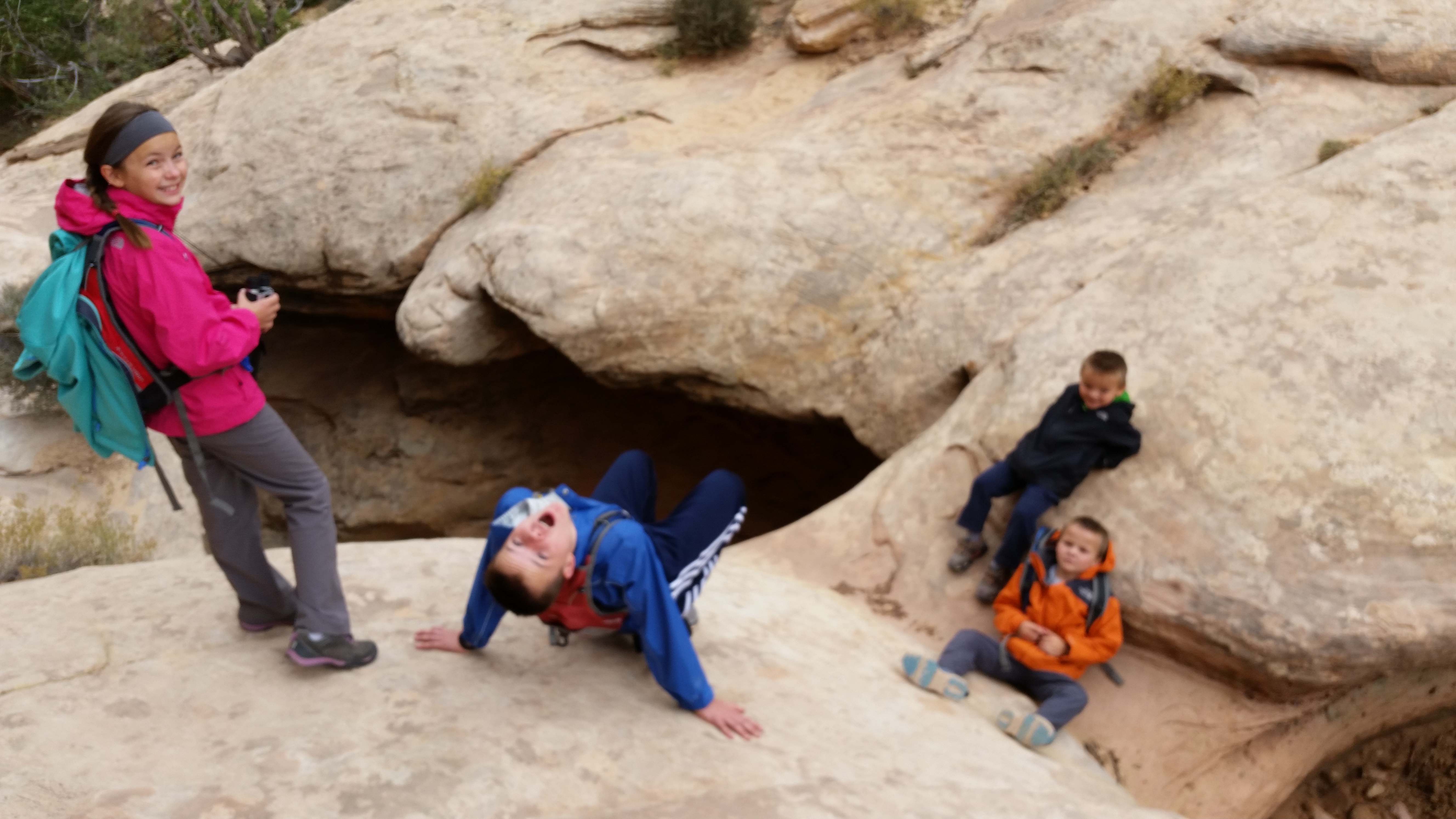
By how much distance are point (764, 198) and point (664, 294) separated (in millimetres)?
801

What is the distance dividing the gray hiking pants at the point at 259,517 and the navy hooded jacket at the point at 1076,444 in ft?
8.82

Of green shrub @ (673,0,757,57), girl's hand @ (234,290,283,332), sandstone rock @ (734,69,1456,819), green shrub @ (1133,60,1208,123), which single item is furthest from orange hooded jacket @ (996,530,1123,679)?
green shrub @ (673,0,757,57)

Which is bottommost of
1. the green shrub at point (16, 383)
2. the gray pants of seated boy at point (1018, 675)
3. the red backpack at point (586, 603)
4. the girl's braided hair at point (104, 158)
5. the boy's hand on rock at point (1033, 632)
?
the gray pants of seated boy at point (1018, 675)

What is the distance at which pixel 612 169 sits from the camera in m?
6.43

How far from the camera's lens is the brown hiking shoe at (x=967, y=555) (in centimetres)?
455

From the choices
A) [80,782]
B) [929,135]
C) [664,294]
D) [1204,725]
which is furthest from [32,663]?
[929,135]

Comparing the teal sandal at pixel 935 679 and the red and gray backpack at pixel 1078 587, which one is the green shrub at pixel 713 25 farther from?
the teal sandal at pixel 935 679

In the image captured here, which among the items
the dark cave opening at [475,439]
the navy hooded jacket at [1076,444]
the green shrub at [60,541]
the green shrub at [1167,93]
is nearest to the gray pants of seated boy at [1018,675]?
the navy hooded jacket at [1076,444]

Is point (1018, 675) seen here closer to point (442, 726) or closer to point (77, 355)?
point (442, 726)

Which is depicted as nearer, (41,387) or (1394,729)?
(1394,729)

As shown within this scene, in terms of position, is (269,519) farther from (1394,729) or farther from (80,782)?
(1394,729)

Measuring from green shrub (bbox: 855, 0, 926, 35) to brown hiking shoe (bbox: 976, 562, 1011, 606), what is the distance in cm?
411

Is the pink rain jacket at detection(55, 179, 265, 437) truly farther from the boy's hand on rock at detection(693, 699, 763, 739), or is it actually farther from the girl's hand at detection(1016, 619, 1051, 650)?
the girl's hand at detection(1016, 619, 1051, 650)

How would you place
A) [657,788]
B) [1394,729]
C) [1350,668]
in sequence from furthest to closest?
[1394,729], [1350,668], [657,788]
